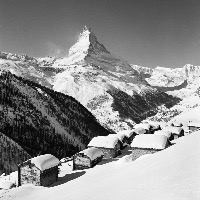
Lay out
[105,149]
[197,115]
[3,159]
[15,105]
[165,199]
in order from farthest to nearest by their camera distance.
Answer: [15,105] < [197,115] < [3,159] < [105,149] < [165,199]

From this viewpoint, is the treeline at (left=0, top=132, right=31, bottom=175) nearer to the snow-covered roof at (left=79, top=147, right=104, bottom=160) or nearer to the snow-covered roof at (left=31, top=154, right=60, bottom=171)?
the snow-covered roof at (left=79, top=147, right=104, bottom=160)

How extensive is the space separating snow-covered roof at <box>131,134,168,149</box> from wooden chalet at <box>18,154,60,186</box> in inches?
689

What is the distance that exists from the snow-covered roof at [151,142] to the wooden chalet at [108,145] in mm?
9893

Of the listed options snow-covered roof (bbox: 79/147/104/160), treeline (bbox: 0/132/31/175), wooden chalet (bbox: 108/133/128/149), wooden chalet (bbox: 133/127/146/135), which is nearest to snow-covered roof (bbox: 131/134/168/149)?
snow-covered roof (bbox: 79/147/104/160)

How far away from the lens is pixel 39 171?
55938 millimetres

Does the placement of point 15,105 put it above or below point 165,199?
above

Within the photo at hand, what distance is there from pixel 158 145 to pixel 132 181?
33569mm

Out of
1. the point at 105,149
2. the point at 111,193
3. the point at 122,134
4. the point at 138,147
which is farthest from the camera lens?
the point at 122,134

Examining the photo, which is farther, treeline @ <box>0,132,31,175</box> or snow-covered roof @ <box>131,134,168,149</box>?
treeline @ <box>0,132,31,175</box>

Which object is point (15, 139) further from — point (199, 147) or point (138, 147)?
point (199, 147)

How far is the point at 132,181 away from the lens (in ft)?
90.8

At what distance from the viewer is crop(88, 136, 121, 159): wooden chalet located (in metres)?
71.2

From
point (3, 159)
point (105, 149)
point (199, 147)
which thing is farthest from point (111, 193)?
point (3, 159)

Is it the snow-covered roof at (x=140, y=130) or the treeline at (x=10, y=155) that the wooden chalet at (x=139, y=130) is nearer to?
the snow-covered roof at (x=140, y=130)
